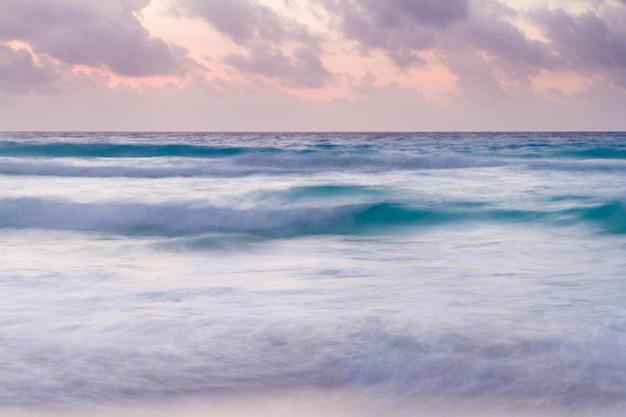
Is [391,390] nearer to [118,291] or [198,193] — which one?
[118,291]

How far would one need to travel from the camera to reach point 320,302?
4.36 m

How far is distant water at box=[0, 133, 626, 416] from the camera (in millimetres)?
2988

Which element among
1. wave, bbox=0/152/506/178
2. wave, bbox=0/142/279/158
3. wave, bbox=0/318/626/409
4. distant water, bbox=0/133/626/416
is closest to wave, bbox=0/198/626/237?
distant water, bbox=0/133/626/416

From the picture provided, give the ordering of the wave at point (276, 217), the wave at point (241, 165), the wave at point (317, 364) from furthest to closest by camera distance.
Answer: the wave at point (241, 165), the wave at point (276, 217), the wave at point (317, 364)

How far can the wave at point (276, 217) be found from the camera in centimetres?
872

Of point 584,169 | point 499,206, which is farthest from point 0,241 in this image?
point 584,169

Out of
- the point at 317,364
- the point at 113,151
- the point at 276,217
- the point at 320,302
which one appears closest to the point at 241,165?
the point at 113,151

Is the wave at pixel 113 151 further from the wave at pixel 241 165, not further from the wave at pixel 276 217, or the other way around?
the wave at pixel 276 217

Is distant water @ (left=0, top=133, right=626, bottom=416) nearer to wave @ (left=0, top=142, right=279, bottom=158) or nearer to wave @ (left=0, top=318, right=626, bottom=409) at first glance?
wave @ (left=0, top=318, right=626, bottom=409)

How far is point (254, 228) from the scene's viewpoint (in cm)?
898

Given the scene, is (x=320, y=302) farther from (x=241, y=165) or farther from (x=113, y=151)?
(x=113, y=151)

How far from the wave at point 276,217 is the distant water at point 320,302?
49mm

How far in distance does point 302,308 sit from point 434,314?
843mm

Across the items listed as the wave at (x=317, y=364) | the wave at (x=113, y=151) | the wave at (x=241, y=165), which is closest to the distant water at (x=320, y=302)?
the wave at (x=317, y=364)
